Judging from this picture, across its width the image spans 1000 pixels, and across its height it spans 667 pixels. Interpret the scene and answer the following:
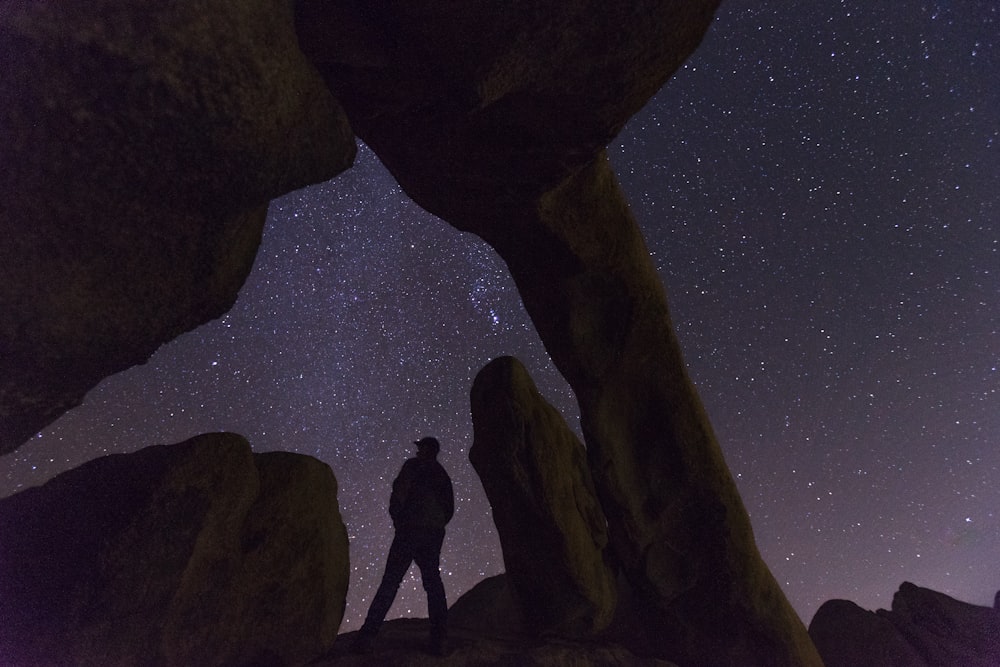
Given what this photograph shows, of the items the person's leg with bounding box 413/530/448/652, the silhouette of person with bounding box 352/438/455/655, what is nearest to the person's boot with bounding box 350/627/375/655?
the silhouette of person with bounding box 352/438/455/655

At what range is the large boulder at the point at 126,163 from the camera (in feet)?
8.10

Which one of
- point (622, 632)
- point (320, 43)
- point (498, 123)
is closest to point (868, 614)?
point (622, 632)

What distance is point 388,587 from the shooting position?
5.29 m

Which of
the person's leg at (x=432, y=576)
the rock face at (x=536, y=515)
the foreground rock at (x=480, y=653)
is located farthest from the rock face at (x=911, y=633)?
the person's leg at (x=432, y=576)

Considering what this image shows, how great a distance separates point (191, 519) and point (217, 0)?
350 centimetres

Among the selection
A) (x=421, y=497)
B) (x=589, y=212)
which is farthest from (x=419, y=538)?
(x=589, y=212)

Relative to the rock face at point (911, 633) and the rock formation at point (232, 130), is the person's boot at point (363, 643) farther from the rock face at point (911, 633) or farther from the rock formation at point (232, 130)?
the rock face at point (911, 633)

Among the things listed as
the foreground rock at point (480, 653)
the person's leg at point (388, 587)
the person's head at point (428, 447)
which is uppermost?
the person's head at point (428, 447)

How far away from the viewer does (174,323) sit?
→ 3545mm

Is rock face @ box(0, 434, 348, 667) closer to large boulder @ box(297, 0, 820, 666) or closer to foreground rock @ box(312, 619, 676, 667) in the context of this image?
foreground rock @ box(312, 619, 676, 667)

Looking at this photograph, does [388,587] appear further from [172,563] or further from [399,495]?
[172,563]

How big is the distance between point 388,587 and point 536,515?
5.48ft

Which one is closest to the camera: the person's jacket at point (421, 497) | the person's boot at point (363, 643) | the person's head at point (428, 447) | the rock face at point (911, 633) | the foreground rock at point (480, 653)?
the foreground rock at point (480, 653)

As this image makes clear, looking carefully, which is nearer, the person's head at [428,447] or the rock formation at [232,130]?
the rock formation at [232,130]
